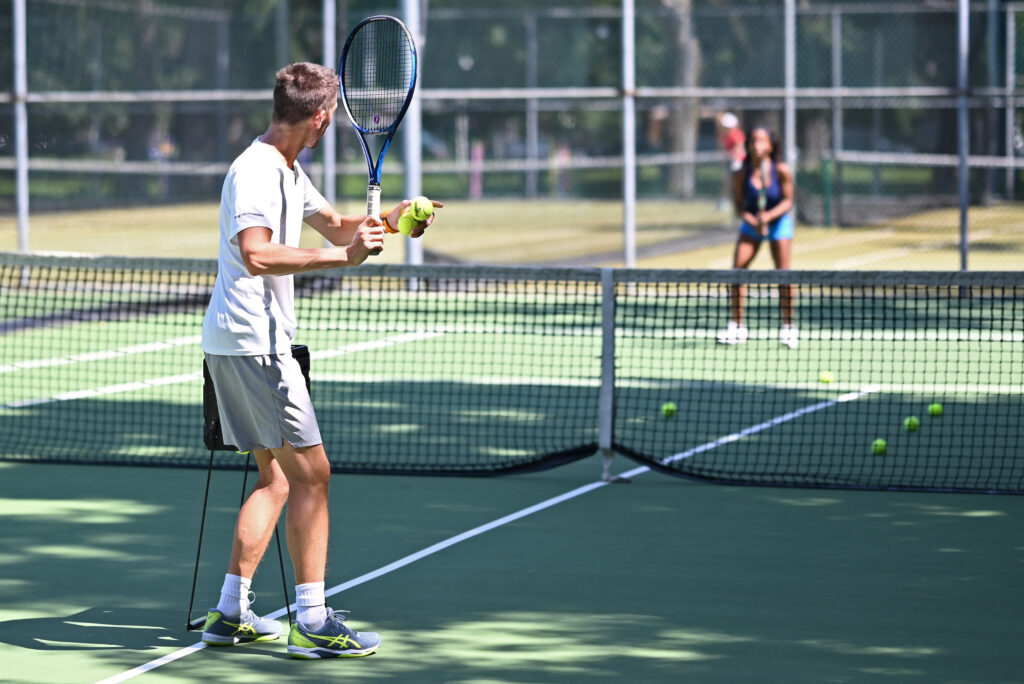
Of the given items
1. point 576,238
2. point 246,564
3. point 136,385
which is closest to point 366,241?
point 246,564

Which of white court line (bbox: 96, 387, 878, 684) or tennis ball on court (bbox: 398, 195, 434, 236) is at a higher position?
tennis ball on court (bbox: 398, 195, 434, 236)

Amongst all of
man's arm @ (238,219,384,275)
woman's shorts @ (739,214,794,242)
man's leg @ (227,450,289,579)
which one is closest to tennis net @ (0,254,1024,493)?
woman's shorts @ (739,214,794,242)

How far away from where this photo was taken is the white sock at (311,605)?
4848mm

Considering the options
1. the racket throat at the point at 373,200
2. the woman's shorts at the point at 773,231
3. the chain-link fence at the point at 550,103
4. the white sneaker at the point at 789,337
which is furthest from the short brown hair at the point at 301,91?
the chain-link fence at the point at 550,103

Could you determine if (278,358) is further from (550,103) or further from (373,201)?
(550,103)

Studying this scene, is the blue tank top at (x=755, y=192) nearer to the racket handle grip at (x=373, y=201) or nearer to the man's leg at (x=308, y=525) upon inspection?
the racket handle grip at (x=373, y=201)

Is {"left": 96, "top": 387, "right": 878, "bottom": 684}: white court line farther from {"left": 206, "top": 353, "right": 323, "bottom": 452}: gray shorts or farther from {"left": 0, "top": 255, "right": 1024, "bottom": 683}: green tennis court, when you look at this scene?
{"left": 206, "top": 353, "right": 323, "bottom": 452}: gray shorts

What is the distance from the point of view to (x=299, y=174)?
5.02 meters

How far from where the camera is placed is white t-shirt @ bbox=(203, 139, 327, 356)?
471 centimetres

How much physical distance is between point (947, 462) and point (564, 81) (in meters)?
18.0

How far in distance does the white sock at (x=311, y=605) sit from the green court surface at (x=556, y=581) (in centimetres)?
12

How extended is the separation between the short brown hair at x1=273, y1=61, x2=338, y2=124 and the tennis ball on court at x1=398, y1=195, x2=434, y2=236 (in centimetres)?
43

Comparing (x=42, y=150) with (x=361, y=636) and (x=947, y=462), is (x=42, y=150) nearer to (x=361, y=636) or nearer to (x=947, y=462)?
(x=947, y=462)

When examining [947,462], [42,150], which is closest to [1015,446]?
[947,462]
